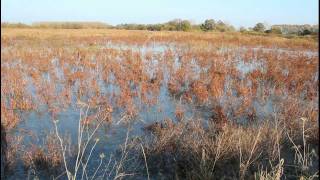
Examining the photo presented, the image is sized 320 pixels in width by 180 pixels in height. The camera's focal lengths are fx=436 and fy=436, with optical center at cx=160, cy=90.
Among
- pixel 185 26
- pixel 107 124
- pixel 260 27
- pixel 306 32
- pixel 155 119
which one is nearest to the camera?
pixel 107 124

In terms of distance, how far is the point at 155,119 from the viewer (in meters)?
8.91

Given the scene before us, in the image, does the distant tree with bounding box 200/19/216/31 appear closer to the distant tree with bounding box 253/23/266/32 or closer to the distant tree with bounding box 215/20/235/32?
the distant tree with bounding box 215/20/235/32

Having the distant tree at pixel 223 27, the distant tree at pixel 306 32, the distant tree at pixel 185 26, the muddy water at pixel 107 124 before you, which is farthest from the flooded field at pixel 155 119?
the distant tree at pixel 223 27

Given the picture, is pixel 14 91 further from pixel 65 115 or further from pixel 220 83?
pixel 220 83

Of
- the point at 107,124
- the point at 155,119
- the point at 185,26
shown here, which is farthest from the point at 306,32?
the point at 107,124

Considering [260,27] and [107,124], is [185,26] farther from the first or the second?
[107,124]

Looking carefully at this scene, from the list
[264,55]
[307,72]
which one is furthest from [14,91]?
[264,55]

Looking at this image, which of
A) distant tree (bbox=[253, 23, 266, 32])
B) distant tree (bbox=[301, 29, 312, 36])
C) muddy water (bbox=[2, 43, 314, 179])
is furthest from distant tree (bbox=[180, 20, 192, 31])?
muddy water (bbox=[2, 43, 314, 179])

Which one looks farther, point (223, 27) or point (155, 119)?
point (223, 27)

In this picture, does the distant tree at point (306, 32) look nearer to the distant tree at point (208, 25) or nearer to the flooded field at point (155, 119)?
the distant tree at point (208, 25)

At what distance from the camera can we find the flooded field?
18.9ft

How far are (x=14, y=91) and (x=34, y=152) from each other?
497 centimetres

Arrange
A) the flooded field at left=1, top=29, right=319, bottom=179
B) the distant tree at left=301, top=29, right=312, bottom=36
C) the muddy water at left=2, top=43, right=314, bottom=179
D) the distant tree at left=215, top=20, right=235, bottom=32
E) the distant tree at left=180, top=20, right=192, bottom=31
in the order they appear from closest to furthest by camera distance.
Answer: the flooded field at left=1, top=29, right=319, bottom=179 → the muddy water at left=2, top=43, right=314, bottom=179 → the distant tree at left=301, top=29, right=312, bottom=36 → the distant tree at left=180, top=20, right=192, bottom=31 → the distant tree at left=215, top=20, right=235, bottom=32

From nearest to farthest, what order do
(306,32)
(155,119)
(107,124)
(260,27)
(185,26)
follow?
(107,124) < (155,119) < (306,32) < (185,26) < (260,27)
